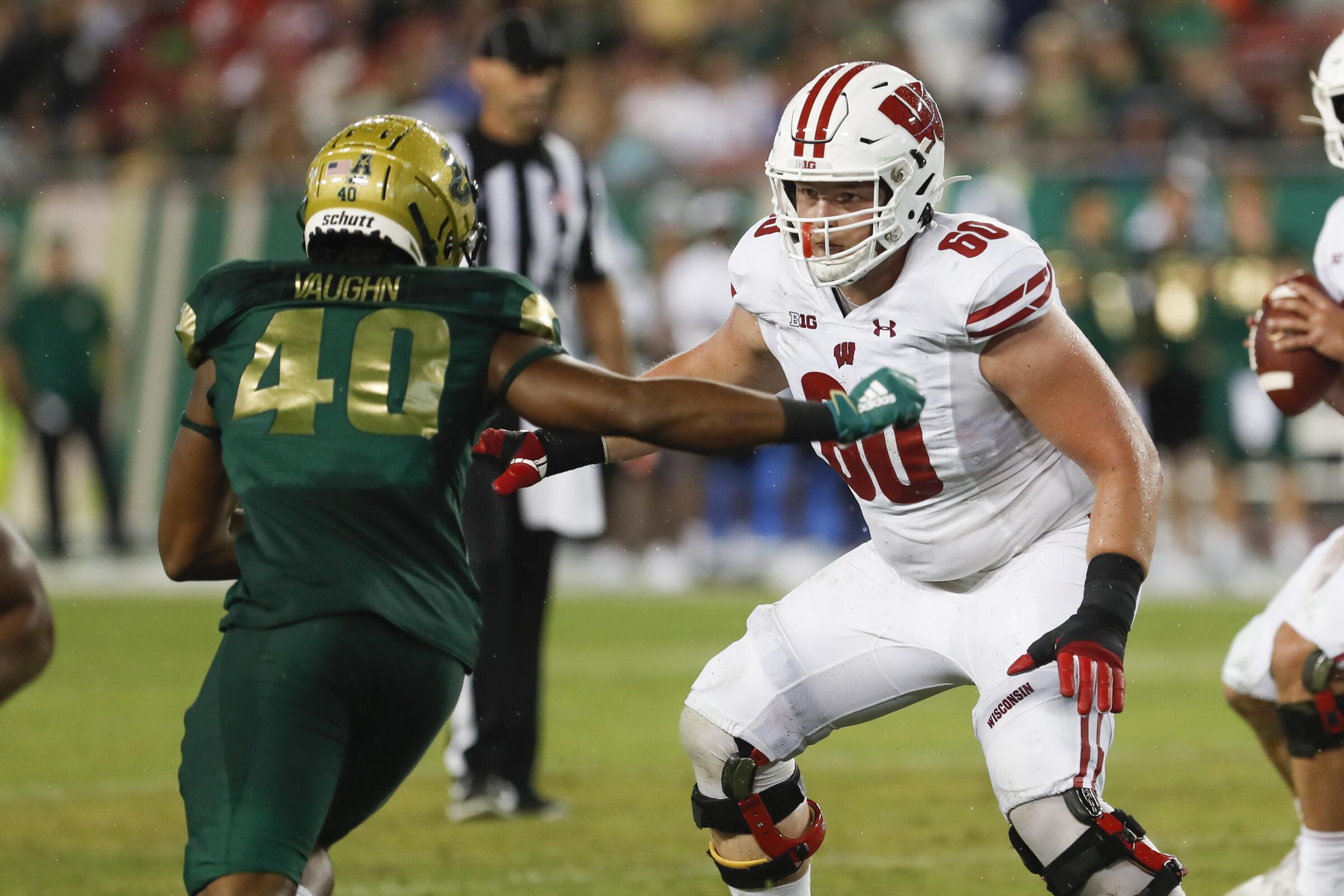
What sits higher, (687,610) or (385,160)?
(385,160)

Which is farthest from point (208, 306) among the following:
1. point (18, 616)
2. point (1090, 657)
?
point (1090, 657)

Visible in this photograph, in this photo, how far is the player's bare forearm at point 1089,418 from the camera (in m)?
3.37

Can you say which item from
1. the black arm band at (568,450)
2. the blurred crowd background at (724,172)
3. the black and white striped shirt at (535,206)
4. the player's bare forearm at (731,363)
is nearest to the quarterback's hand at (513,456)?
the black arm band at (568,450)

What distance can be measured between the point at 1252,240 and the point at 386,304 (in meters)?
9.75

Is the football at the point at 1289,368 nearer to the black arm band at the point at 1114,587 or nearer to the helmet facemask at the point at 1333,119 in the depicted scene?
the helmet facemask at the point at 1333,119

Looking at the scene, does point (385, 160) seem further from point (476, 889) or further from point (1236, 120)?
point (1236, 120)

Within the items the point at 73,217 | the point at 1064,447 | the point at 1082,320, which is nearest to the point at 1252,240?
the point at 1082,320

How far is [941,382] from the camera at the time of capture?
11.6ft

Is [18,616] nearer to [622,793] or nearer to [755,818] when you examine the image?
[755,818]

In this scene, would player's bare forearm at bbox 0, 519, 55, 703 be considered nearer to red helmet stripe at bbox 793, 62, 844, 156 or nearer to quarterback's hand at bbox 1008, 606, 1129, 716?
red helmet stripe at bbox 793, 62, 844, 156

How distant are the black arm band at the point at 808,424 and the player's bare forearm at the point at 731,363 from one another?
37.4 inches

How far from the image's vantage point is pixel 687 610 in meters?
10.6

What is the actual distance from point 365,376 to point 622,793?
3.32 meters

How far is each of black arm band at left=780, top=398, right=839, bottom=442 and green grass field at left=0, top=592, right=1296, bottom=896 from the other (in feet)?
6.50
